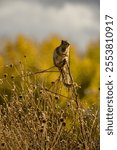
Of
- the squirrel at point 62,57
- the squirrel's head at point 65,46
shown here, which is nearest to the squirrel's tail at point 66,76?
the squirrel at point 62,57

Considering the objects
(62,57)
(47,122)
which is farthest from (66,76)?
(47,122)

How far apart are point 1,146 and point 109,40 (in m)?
0.84

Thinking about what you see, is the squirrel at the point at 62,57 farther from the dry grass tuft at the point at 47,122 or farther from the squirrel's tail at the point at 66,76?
the dry grass tuft at the point at 47,122

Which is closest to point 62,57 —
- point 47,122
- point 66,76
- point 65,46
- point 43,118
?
point 65,46

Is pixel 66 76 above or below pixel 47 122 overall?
above

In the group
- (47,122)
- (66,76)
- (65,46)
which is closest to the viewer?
(65,46)

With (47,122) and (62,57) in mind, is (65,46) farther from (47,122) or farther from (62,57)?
(47,122)

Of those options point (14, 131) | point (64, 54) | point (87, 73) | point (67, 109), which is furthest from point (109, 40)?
point (87, 73)

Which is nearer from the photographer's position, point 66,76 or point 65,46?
point 65,46

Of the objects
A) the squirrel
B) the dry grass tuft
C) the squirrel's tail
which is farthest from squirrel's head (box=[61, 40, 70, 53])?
the dry grass tuft

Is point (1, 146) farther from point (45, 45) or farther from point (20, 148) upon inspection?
point (45, 45)

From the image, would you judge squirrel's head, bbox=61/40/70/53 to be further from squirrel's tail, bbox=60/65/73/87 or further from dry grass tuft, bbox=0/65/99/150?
dry grass tuft, bbox=0/65/99/150

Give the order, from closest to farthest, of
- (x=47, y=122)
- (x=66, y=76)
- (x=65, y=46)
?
1. (x=65, y=46)
2. (x=66, y=76)
3. (x=47, y=122)

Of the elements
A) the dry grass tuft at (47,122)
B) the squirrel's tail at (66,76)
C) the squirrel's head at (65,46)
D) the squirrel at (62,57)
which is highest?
the squirrel's head at (65,46)
